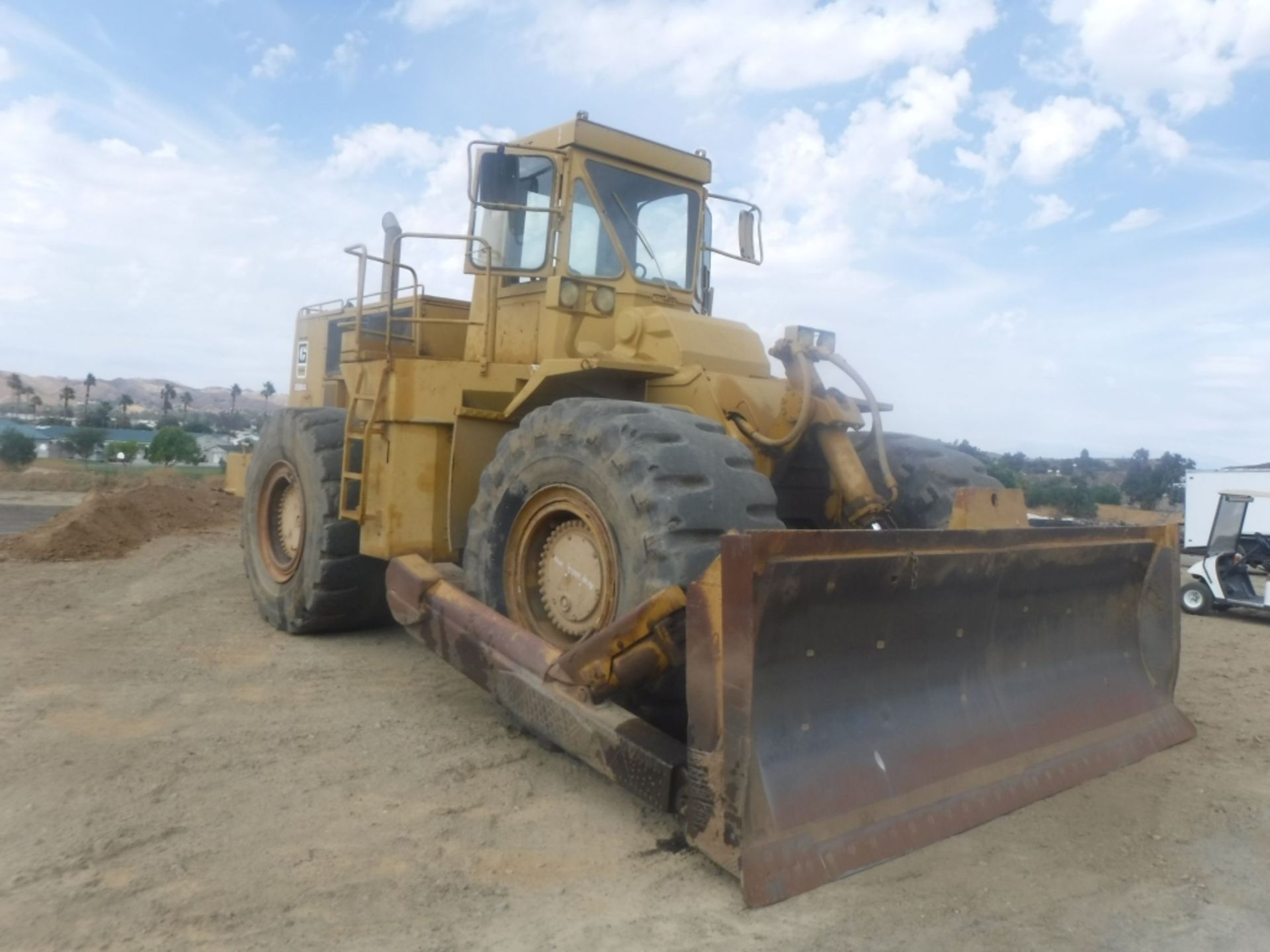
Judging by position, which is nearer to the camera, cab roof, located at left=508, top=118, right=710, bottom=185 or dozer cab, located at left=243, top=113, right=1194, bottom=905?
dozer cab, located at left=243, top=113, right=1194, bottom=905

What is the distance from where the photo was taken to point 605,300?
5.67 meters

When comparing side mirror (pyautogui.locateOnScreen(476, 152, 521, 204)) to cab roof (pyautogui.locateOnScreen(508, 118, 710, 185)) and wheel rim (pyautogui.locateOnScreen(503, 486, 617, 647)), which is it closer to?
cab roof (pyautogui.locateOnScreen(508, 118, 710, 185))

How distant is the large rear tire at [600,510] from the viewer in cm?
377

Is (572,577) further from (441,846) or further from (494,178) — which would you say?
(494,178)

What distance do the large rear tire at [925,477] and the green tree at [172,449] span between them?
41.9 metres

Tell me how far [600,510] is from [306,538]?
125 inches

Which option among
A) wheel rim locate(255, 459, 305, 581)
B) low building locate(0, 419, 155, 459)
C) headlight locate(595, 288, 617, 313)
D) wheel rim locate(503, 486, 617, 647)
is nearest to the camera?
wheel rim locate(503, 486, 617, 647)

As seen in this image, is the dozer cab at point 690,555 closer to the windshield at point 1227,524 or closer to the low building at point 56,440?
the windshield at point 1227,524

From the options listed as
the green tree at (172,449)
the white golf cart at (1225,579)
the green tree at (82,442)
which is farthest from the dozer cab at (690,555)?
the green tree at (82,442)

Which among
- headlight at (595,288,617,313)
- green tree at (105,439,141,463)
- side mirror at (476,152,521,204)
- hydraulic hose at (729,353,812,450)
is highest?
side mirror at (476,152,521,204)

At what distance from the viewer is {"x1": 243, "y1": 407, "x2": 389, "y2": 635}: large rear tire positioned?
634 cm

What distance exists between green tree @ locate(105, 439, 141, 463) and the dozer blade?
4387 cm

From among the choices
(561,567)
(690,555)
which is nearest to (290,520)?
(561,567)

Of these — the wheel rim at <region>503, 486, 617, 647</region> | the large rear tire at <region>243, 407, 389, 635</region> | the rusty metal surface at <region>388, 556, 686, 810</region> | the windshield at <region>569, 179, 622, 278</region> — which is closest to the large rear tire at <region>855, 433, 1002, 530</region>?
the windshield at <region>569, 179, 622, 278</region>
